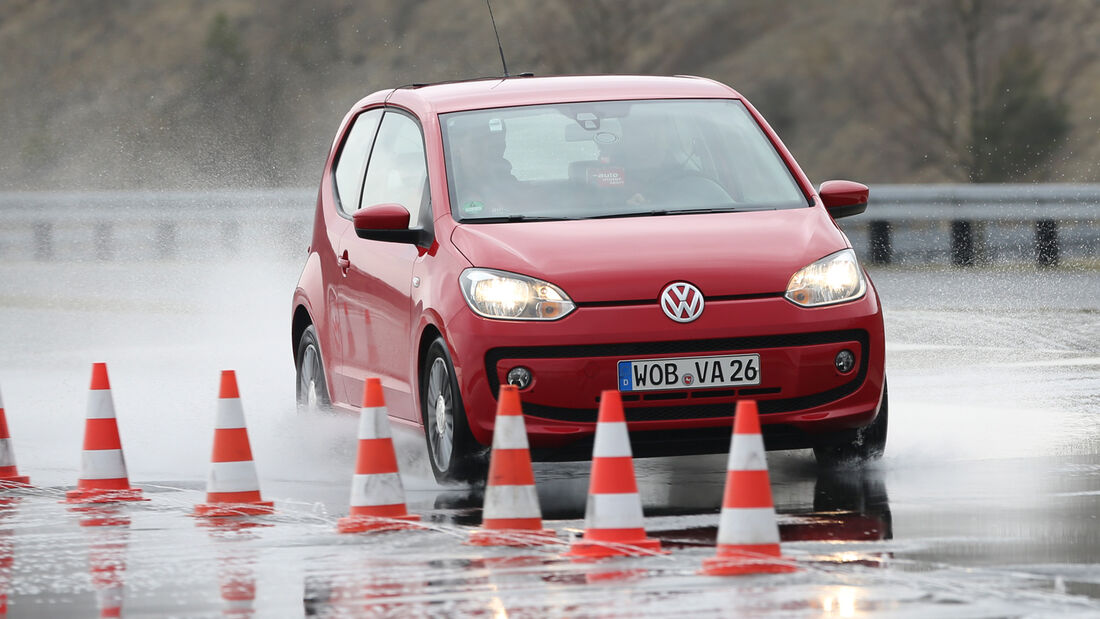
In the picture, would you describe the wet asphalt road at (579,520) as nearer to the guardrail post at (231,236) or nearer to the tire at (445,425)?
the tire at (445,425)

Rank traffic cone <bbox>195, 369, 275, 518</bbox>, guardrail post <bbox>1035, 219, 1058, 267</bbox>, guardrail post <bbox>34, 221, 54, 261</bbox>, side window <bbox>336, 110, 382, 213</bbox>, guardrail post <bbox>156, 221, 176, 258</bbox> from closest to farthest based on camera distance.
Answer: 1. traffic cone <bbox>195, 369, 275, 518</bbox>
2. side window <bbox>336, 110, 382, 213</bbox>
3. guardrail post <bbox>1035, 219, 1058, 267</bbox>
4. guardrail post <bbox>156, 221, 176, 258</bbox>
5. guardrail post <bbox>34, 221, 54, 261</bbox>

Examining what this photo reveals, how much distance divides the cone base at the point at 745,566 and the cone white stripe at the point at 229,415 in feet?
9.49

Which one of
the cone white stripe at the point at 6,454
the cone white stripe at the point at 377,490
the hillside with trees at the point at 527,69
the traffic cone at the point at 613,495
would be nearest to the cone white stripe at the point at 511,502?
the traffic cone at the point at 613,495

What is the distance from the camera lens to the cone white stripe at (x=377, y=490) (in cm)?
821

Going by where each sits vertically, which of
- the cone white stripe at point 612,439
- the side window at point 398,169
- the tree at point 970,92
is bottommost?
the cone white stripe at point 612,439

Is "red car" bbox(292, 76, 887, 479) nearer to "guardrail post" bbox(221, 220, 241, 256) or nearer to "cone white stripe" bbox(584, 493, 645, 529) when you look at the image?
"cone white stripe" bbox(584, 493, 645, 529)

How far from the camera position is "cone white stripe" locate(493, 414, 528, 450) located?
7688 mm

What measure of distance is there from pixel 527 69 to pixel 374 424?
53617 millimetres

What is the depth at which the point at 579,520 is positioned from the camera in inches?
324

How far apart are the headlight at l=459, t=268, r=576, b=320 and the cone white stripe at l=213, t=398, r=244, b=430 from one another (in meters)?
1.03

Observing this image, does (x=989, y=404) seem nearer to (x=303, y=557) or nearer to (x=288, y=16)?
(x=303, y=557)

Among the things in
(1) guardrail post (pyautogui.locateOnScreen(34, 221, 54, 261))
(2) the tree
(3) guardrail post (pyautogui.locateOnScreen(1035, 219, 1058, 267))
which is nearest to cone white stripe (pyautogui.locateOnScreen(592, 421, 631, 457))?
(3) guardrail post (pyautogui.locateOnScreen(1035, 219, 1058, 267))

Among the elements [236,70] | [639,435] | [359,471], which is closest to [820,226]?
[639,435]

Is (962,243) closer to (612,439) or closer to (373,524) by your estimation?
(373,524)
